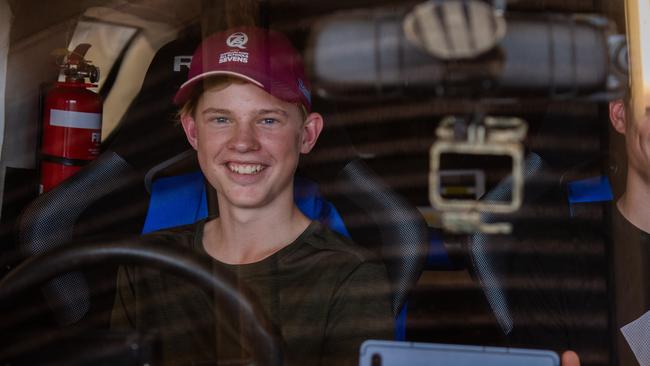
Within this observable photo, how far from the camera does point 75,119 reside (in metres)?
1.80

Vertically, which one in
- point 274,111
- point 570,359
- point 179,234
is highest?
point 274,111

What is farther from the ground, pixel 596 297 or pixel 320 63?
pixel 320 63

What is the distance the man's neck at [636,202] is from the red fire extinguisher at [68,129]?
1.01m

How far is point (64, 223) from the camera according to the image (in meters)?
1.79

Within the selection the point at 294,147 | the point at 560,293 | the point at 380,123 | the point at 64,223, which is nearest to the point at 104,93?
the point at 64,223

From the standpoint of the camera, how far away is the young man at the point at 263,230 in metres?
1.49

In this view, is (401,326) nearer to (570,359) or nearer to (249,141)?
(570,359)

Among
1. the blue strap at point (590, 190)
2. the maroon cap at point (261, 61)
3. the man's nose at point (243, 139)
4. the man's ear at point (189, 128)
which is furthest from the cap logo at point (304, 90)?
the blue strap at point (590, 190)

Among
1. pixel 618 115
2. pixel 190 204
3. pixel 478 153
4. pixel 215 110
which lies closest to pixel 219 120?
pixel 215 110

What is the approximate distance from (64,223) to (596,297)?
1.01 metres

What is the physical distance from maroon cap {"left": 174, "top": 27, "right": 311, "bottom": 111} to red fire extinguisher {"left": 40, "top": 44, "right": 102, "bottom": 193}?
1.13 ft

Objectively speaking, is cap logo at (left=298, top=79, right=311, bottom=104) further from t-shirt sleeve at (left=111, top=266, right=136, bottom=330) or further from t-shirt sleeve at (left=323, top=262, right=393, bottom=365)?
t-shirt sleeve at (left=111, top=266, right=136, bottom=330)

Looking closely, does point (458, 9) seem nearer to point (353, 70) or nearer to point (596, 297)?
point (353, 70)

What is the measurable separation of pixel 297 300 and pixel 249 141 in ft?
0.95
